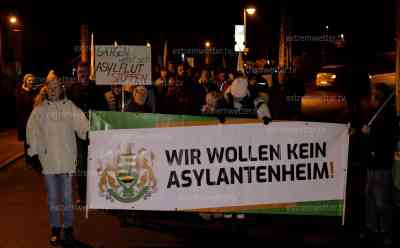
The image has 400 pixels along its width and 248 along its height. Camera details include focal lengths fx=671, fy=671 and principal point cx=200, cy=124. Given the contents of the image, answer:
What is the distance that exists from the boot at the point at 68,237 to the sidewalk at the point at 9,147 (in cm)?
587

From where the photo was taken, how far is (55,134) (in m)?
6.92

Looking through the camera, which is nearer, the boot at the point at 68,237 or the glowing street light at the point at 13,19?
the boot at the point at 68,237

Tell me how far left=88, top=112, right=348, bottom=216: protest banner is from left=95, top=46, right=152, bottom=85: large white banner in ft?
10.5

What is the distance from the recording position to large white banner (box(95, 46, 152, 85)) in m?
9.98

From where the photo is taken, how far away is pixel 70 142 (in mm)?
7023

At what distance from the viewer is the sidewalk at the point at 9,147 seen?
43.5 feet

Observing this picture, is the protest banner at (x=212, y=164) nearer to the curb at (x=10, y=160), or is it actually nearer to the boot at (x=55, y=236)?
the boot at (x=55, y=236)

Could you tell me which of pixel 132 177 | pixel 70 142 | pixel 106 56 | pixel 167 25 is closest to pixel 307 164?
pixel 132 177

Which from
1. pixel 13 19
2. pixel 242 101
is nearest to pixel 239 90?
pixel 242 101

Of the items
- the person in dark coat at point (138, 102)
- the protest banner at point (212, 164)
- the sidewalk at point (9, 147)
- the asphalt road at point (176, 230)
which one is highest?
the person in dark coat at point (138, 102)

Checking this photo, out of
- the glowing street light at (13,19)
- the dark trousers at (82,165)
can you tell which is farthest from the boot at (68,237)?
the glowing street light at (13,19)

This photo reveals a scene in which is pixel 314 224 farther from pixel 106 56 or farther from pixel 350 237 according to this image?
pixel 106 56

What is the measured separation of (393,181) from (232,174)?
1.63 meters

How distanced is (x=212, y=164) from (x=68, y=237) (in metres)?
1.67
